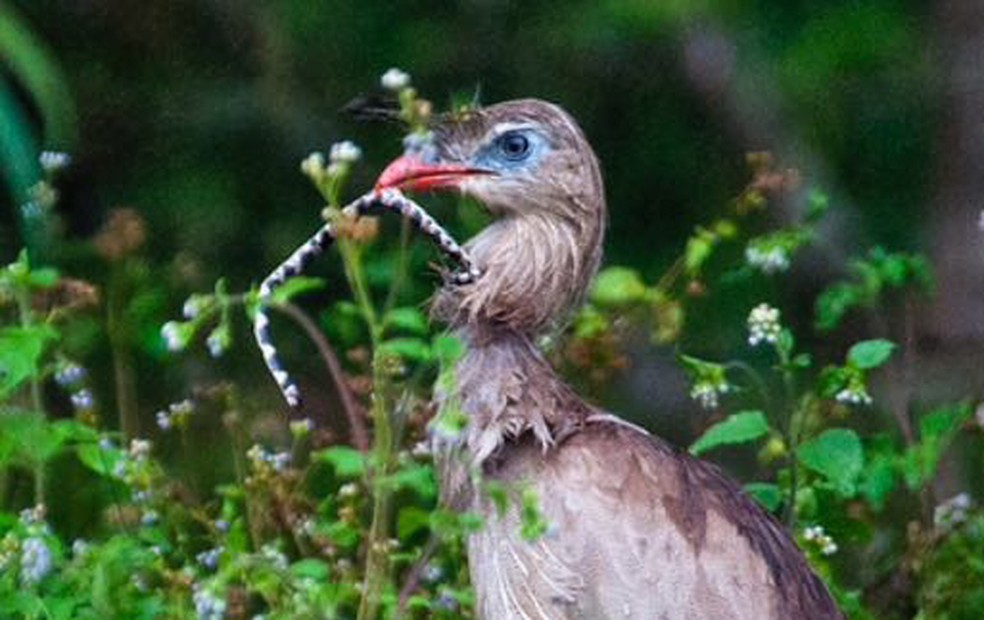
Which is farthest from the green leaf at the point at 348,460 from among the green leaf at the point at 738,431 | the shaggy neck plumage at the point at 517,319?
the green leaf at the point at 738,431

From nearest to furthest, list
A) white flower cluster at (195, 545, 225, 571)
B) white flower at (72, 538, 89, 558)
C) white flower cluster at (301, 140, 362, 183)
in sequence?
1. white flower cluster at (301, 140, 362, 183)
2. white flower at (72, 538, 89, 558)
3. white flower cluster at (195, 545, 225, 571)

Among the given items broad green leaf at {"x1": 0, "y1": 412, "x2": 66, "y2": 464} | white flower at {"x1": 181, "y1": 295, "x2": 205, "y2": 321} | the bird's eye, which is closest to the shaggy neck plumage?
the bird's eye

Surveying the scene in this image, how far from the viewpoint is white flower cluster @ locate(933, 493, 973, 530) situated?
6.84 metres

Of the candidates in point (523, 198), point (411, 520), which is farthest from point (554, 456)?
point (411, 520)

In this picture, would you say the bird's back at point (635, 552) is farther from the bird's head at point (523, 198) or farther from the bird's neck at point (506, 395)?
the bird's head at point (523, 198)

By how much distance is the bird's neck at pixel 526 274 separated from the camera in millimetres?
6332

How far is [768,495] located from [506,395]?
0.78 metres

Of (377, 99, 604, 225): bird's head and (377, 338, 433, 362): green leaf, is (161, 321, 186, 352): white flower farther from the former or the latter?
(377, 99, 604, 225): bird's head

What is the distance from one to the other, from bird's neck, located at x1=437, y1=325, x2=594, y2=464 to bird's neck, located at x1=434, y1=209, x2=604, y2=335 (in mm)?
34

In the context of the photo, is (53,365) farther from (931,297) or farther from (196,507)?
(931,297)

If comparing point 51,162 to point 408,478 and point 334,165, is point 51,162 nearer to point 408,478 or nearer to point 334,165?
point 334,165

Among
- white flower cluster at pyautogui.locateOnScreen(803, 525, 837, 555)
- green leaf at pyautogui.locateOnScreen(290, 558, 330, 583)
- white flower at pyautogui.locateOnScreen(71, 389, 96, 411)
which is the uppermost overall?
white flower at pyautogui.locateOnScreen(71, 389, 96, 411)

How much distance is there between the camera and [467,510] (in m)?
6.08

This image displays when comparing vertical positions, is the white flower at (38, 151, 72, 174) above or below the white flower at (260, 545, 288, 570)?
above
